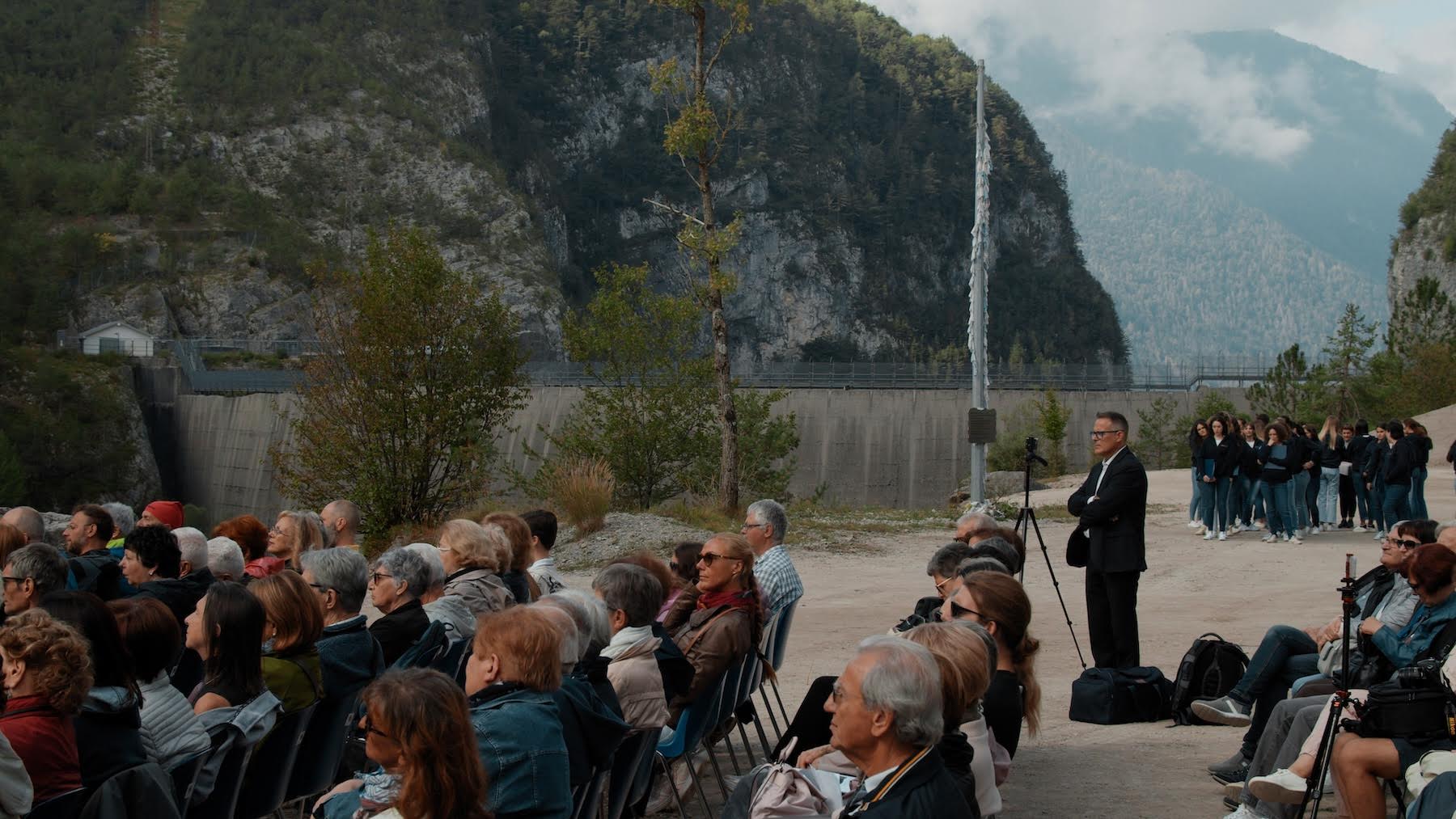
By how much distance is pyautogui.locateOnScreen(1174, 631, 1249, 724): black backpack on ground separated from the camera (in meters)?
6.68

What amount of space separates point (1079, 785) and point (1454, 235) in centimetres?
5703

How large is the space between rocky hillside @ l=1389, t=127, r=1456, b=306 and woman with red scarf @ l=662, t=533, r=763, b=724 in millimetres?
56189

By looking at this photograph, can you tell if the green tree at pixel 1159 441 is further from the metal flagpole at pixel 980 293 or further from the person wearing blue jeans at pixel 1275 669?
the person wearing blue jeans at pixel 1275 669

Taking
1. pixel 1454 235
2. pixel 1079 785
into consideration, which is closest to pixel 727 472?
pixel 1079 785

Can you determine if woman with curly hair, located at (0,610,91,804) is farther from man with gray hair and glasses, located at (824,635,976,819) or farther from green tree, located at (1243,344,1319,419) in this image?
green tree, located at (1243,344,1319,419)

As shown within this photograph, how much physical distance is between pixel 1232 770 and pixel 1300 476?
12.3 meters

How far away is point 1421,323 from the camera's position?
36.9 metres

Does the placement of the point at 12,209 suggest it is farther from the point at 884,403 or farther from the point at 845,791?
the point at 845,791

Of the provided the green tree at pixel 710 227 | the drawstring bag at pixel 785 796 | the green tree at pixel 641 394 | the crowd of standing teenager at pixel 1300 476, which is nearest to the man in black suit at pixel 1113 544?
the drawstring bag at pixel 785 796

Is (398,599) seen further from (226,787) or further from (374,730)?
(374,730)

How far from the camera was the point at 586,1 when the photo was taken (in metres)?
120

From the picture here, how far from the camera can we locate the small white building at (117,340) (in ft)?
197

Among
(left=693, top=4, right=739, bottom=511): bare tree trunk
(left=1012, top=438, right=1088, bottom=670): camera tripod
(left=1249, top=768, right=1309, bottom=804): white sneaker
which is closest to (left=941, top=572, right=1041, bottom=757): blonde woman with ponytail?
(left=1249, top=768, right=1309, bottom=804): white sneaker


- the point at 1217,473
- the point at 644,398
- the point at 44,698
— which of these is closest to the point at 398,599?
the point at 44,698
